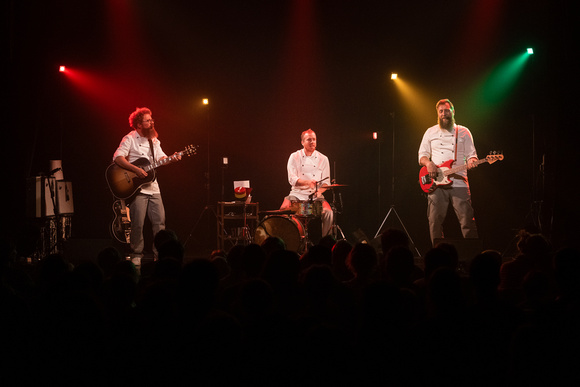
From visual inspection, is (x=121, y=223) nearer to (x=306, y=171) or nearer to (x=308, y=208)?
(x=308, y=208)

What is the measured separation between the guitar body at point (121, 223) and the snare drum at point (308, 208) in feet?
9.55

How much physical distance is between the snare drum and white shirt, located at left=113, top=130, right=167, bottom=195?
7.89 ft

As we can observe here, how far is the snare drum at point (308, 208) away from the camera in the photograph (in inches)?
377

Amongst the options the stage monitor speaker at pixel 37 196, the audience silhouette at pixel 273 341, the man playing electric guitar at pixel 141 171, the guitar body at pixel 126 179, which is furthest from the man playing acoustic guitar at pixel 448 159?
the stage monitor speaker at pixel 37 196

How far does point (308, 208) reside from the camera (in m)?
9.59

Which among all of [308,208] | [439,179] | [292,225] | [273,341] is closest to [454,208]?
[439,179]

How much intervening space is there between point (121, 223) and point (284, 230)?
2.84 m

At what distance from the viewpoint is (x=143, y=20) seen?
1075cm

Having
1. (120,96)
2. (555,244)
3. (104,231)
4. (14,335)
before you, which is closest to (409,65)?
(555,244)

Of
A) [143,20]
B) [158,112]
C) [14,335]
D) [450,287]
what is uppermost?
[143,20]

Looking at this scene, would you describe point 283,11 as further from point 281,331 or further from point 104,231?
point 281,331

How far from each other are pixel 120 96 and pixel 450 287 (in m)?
9.90

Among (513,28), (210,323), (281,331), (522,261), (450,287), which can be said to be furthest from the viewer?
(513,28)

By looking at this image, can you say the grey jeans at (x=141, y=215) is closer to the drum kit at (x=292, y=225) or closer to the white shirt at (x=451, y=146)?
the drum kit at (x=292, y=225)
